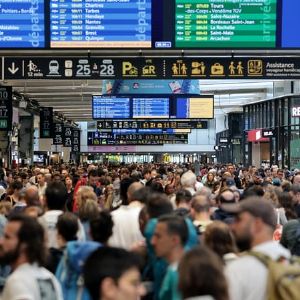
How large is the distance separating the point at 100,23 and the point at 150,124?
16.3 m

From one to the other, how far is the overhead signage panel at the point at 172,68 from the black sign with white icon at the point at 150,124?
1346 centimetres

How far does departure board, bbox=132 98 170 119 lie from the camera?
22.9m

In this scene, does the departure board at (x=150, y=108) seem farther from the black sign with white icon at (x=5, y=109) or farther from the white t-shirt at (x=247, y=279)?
the white t-shirt at (x=247, y=279)

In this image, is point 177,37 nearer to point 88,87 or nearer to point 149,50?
point 149,50

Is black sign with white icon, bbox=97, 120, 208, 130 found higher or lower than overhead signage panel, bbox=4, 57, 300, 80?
lower

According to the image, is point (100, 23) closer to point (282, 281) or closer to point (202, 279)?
point (282, 281)

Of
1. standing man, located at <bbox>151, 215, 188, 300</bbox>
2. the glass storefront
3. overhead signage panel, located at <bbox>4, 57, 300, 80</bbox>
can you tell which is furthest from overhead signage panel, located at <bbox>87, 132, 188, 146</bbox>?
standing man, located at <bbox>151, 215, 188, 300</bbox>

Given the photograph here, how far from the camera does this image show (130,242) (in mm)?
6629

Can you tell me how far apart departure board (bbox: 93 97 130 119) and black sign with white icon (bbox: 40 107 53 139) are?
6.19 metres

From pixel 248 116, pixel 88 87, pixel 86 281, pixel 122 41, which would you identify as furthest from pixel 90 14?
pixel 248 116

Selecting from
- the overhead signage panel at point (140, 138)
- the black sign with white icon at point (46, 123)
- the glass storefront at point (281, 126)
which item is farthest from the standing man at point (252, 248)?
the overhead signage panel at point (140, 138)

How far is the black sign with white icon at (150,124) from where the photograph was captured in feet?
88.7

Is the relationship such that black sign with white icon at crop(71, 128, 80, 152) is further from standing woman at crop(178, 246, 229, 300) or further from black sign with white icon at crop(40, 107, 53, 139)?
standing woman at crop(178, 246, 229, 300)

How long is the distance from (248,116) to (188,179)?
3206 cm
